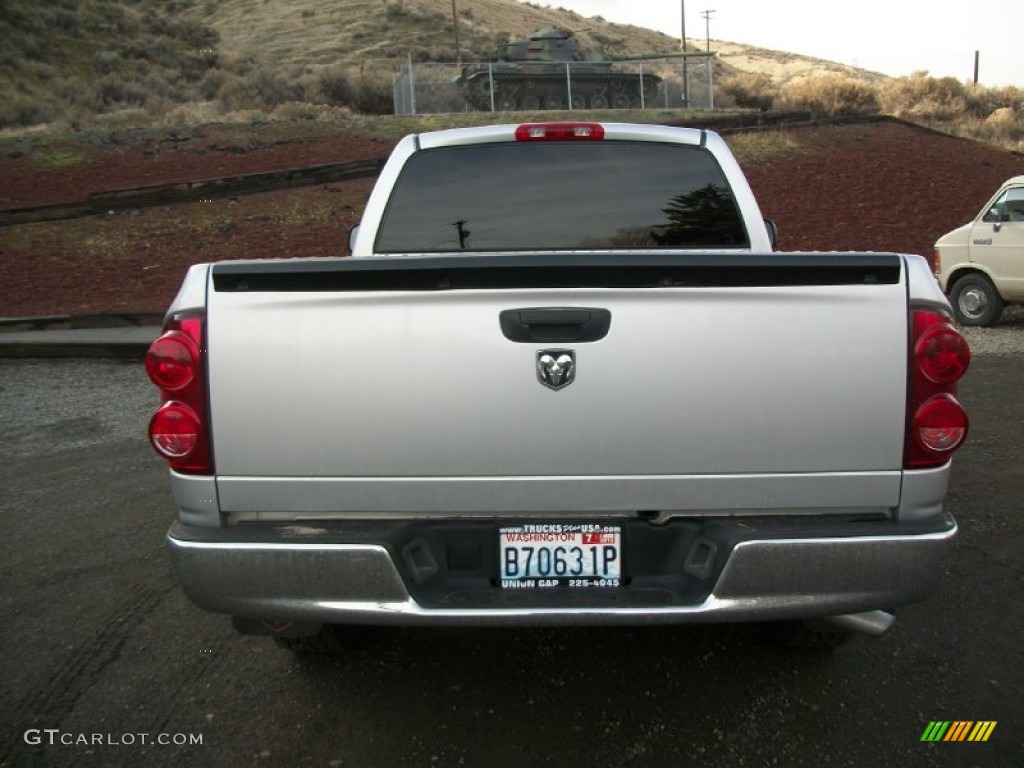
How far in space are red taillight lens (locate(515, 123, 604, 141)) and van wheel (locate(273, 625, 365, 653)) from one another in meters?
2.07

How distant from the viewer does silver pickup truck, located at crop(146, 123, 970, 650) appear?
228 centimetres

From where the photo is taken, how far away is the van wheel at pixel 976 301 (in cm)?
1026

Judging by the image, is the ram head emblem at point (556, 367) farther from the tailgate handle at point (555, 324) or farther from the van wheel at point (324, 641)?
the van wheel at point (324, 641)

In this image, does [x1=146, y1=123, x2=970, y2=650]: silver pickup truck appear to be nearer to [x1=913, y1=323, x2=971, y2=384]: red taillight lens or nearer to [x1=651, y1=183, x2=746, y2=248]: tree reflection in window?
[x1=913, y1=323, x2=971, y2=384]: red taillight lens

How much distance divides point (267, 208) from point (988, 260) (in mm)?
12237

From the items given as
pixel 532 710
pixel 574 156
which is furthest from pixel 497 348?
pixel 574 156

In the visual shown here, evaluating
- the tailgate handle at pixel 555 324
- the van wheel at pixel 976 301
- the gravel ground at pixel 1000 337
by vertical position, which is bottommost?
the gravel ground at pixel 1000 337

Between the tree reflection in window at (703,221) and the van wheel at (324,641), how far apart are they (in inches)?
77.1

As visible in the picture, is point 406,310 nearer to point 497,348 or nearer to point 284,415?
point 497,348

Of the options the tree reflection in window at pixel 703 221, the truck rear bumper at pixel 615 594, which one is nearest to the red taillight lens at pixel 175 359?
the truck rear bumper at pixel 615 594

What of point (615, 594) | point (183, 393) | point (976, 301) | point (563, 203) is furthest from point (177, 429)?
point (976, 301)

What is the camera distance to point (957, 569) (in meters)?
3.86

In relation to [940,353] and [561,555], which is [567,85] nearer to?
[940,353]

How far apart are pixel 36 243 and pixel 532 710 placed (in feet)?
48.1
